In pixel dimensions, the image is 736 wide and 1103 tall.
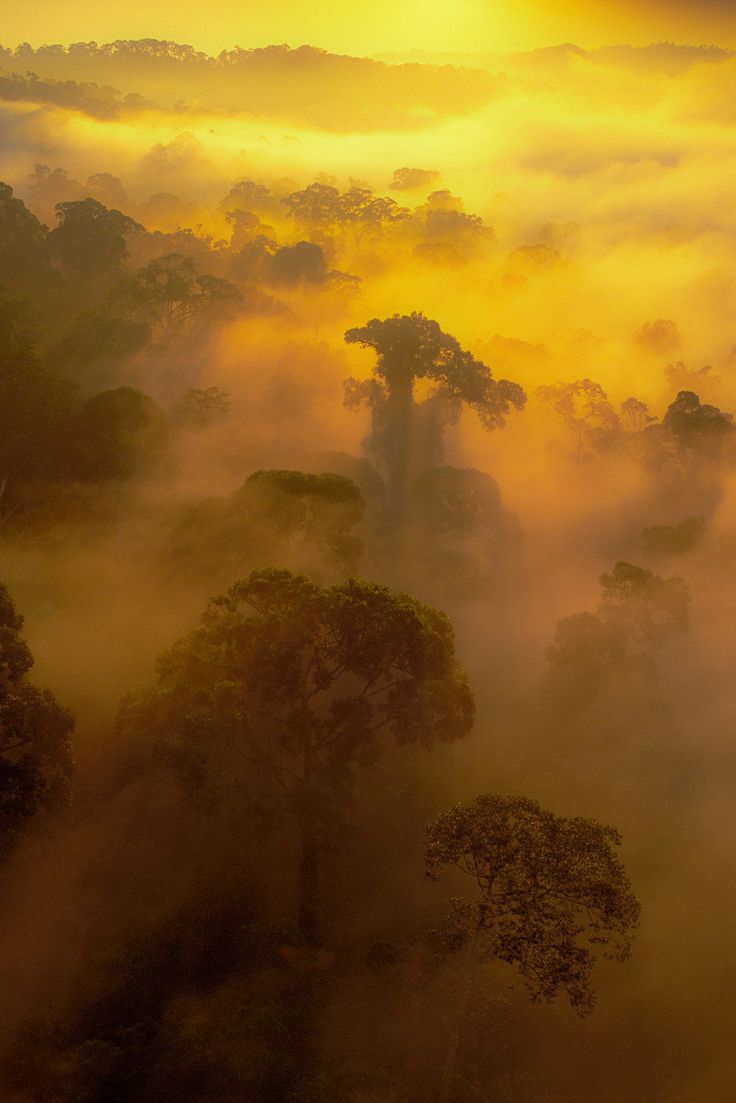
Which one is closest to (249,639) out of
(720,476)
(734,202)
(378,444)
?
(378,444)

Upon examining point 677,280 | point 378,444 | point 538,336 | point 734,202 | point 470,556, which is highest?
point 734,202

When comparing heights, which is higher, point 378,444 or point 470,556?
point 378,444

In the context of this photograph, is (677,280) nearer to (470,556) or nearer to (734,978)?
(470,556)

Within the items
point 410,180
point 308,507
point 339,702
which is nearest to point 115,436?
point 308,507

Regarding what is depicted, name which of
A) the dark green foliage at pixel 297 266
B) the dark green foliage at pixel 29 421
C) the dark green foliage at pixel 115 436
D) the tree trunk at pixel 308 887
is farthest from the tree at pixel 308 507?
the dark green foliage at pixel 297 266

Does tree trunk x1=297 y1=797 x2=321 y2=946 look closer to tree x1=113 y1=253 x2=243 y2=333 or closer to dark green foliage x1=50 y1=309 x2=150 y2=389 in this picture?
dark green foliage x1=50 y1=309 x2=150 y2=389
